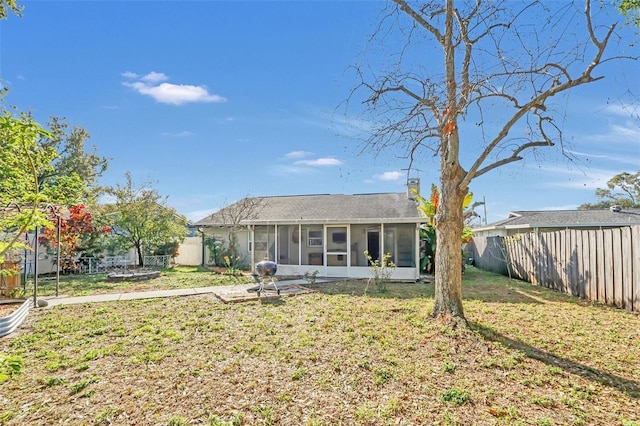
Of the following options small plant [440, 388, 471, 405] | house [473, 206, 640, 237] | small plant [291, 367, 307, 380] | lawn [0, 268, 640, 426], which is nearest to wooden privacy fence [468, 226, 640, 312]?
lawn [0, 268, 640, 426]

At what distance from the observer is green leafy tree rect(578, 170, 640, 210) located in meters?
34.5

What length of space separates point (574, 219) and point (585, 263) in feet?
45.0

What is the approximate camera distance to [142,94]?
12.9m

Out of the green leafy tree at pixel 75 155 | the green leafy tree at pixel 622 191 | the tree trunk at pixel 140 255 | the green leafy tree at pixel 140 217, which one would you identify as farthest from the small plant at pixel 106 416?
the green leafy tree at pixel 622 191

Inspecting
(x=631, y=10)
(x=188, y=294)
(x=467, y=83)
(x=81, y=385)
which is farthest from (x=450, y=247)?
(x=188, y=294)

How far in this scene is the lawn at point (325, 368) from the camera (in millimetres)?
3508

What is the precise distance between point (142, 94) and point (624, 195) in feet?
155

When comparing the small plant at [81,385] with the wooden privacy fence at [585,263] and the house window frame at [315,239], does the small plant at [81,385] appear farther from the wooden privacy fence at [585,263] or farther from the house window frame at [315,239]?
the house window frame at [315,239]

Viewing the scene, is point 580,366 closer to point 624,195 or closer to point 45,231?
point 45,231

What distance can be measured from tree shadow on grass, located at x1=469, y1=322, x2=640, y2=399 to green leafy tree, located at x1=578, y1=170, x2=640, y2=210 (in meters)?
39.1

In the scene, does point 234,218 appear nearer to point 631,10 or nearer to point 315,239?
point 315,239

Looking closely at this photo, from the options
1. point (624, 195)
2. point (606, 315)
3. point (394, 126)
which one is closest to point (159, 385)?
point (394, 126)

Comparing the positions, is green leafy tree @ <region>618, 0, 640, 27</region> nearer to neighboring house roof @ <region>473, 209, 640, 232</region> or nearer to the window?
the window

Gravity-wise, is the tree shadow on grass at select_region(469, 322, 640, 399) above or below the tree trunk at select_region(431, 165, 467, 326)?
below
